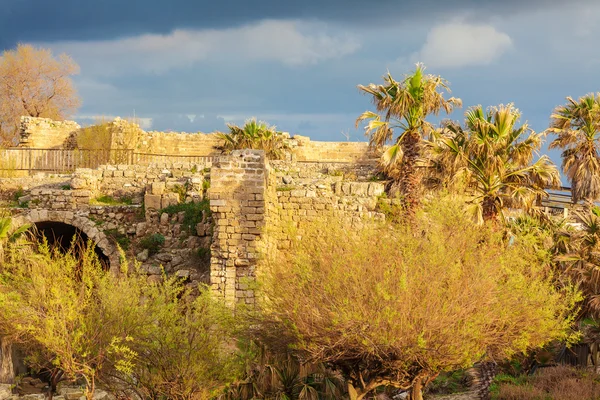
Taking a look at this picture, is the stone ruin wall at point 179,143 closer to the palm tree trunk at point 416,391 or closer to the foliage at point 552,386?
the foliage at point 552,386

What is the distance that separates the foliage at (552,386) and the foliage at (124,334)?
20.5 ft

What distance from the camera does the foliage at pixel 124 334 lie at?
15984 millimetres

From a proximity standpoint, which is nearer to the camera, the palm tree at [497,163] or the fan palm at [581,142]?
the palm tree at [497,163]

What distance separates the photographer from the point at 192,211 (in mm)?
23234

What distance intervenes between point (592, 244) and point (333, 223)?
6.85 m

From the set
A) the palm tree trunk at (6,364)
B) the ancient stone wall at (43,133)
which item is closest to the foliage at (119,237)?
the palm tree trunk at (6,364)

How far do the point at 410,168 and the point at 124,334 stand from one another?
1058 centimetres

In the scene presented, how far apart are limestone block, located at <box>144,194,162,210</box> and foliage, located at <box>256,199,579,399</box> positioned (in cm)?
689

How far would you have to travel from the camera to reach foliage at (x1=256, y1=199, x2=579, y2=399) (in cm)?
1486

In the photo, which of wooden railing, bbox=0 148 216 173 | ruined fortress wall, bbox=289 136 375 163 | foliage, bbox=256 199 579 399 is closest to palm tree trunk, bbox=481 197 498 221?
foliage, bbox=256 199 579 399

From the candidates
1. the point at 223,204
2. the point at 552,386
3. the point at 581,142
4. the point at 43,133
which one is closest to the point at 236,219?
the point at 223,204

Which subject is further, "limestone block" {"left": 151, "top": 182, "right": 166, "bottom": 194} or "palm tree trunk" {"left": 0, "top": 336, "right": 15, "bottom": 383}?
"limestone block" {"left": 151, "top": 182, "right": 166, "bottom": 194}

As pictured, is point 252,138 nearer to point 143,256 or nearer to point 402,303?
point 143,256

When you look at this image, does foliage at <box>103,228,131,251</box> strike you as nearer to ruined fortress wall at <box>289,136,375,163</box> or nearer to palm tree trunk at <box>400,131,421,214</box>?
palm tree trunk at <box>400,131,421,214</box>
